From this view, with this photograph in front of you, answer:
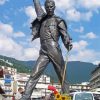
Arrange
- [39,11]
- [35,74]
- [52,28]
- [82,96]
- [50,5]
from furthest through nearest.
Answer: [82,96], [39,11], [52,28], [50,5], [35,74]

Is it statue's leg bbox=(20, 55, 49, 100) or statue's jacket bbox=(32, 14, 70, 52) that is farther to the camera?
statue's jacket bbox=(32, 14, 70, 52)

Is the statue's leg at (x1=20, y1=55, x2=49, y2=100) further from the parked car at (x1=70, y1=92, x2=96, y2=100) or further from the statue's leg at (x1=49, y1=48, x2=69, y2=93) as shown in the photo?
the parked car at (x1=70, y1=92, x2=96, y2=100)

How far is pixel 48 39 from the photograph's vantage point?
46.3 feet

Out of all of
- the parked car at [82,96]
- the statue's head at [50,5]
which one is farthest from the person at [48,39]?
the parked car at [82,96]

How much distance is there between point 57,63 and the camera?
548 inches

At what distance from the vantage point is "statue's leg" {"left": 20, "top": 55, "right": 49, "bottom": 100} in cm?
1355

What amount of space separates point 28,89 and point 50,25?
199cm

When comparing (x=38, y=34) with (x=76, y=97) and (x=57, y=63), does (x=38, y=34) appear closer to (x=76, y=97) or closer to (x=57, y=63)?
(x=57, y=63)

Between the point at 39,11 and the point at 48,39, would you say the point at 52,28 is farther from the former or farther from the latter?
the point at 39,11

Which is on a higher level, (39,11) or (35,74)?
(39,11)

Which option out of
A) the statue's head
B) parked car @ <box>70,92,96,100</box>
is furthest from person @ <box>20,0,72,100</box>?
parked car @ <box>70,92,96,100</box>

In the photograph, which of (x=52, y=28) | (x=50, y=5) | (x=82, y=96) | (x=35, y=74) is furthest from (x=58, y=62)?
(x=82, y=96)

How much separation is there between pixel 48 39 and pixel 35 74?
109 centimetres

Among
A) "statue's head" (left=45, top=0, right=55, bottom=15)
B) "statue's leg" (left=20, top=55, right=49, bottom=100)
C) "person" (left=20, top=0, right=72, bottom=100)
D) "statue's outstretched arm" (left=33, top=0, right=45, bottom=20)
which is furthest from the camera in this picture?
"statue's outstretched arm" (left=33, top=0, right=45, bottom=20)
